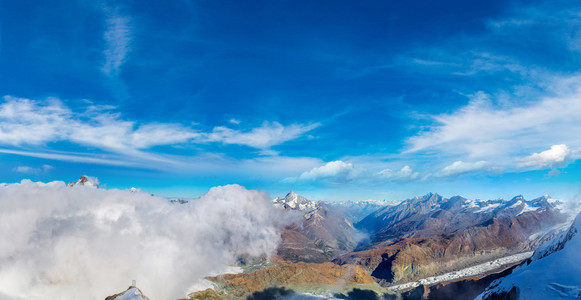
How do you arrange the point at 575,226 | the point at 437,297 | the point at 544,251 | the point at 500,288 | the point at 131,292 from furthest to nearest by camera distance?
the point at 437,297 < the point at 544,251 < the point at 575,226 < the point at 500,288 < the point at 131,292

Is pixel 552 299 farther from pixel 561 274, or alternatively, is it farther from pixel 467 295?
Result: pixel 467 295

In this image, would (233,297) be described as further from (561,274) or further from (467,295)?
(561,274)

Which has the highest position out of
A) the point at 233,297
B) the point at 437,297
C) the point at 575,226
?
the point at 575,226

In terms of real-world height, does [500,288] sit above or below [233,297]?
above

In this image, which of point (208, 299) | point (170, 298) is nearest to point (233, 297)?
point (208, 299)

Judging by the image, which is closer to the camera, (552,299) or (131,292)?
(131,292)

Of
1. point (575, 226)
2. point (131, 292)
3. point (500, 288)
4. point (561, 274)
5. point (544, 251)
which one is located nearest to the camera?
point (131, 292)
